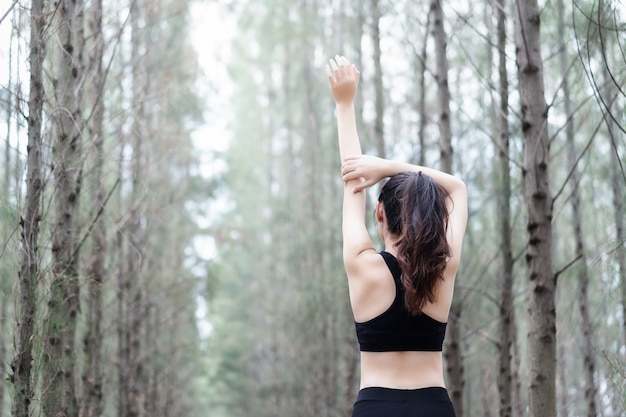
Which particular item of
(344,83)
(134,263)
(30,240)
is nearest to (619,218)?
(344,83)

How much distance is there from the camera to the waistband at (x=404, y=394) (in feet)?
8.17

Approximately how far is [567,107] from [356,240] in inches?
244

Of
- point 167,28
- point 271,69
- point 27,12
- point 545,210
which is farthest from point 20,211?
point 271,69

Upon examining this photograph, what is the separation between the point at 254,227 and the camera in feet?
99.5

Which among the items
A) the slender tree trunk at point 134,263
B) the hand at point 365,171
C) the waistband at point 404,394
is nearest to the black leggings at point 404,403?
the waistband at point 404,394

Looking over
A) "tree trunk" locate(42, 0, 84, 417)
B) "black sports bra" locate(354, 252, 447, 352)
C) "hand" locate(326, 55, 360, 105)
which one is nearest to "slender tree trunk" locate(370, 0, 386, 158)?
"tree trunk" locate(42, 0, 84, 417)

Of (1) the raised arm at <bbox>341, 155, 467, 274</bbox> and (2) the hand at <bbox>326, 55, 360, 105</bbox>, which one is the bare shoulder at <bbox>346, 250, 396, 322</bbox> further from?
(2) the hand at <bbox>326, 55, 360, 105</bbox>

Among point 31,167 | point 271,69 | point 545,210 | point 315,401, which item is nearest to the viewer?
point 31,167

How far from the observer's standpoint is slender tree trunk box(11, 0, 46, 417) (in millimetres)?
3773

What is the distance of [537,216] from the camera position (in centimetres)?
446

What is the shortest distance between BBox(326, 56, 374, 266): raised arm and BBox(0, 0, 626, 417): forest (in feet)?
4.36

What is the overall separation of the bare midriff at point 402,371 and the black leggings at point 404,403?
0.02 meters

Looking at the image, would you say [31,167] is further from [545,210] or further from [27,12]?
[545,210]

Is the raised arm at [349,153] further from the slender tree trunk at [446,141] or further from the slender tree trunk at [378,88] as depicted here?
the slender tree trunk at [378,88]
